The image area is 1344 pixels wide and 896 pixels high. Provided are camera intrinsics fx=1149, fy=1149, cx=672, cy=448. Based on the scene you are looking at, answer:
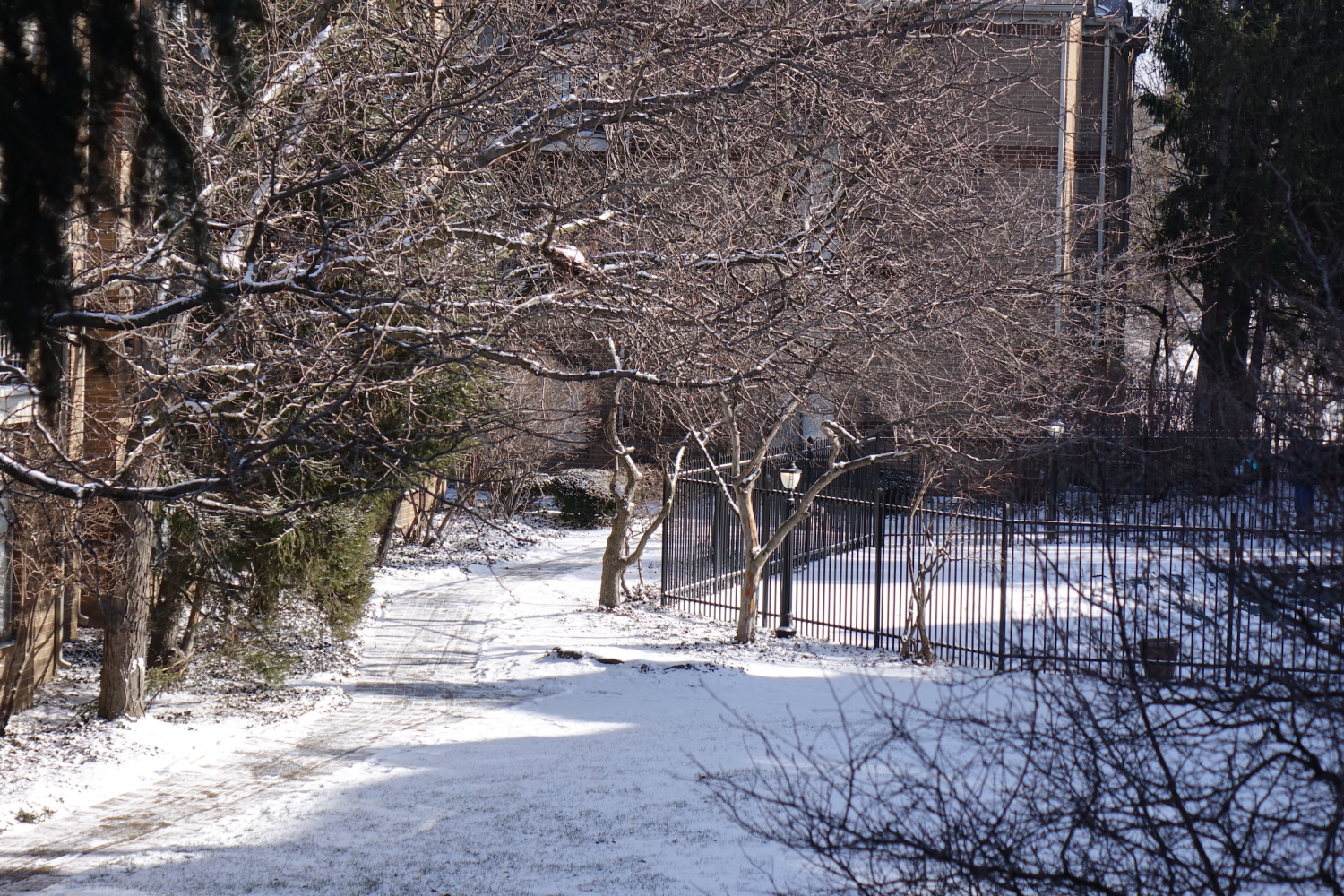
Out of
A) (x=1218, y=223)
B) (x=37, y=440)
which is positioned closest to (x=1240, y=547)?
(x=37, y=440)

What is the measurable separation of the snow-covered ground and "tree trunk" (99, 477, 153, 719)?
28 centimetres

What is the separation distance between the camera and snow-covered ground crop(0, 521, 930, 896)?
750 cm

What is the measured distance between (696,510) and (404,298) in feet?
38.8

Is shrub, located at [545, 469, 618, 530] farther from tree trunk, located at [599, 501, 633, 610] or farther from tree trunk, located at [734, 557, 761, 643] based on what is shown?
tree trunk, located at [734, 557, 761, 643]

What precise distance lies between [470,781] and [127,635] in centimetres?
359

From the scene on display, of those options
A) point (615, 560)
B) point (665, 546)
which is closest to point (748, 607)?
point (615, 560)

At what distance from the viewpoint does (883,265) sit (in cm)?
993

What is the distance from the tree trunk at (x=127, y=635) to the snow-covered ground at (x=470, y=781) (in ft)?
0.92

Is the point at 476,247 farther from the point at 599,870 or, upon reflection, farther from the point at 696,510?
the point at 696,510

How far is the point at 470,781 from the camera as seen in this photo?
957 centimetres

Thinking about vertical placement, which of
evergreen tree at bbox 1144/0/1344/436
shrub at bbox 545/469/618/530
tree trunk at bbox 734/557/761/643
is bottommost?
tree trunk at bbox 734/557/761/643

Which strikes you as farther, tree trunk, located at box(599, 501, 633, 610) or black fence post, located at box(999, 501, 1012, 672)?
tree trunk, located at box(599, 501, 633, 610)

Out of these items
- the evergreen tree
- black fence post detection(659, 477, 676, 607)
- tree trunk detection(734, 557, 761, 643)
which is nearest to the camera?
tree trunk detection(734, 557, 761, 643)

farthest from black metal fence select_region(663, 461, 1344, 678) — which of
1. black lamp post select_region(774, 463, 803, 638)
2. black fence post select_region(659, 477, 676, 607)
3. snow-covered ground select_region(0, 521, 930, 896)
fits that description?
snow-covered ground select_region(0, 521, 930, 896)
